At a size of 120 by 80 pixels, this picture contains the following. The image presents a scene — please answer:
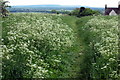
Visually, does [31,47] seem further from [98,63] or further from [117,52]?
[117,52]

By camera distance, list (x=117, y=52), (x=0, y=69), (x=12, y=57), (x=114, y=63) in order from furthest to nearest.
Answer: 1. (x=117, y=52)
2. (x=114, y=63)
3. (x=12, y=57)
4. (x=0, y=69)

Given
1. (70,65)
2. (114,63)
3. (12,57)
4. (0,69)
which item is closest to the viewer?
(0,69)

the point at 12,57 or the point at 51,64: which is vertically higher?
the point at 12,57

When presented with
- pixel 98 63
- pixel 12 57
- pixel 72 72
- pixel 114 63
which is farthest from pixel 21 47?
pixel 114 63

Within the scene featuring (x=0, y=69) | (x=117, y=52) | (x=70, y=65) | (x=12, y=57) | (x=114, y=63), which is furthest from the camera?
(x=70, y=65)

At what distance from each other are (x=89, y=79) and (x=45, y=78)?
1818 millimetres

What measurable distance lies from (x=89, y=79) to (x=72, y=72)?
1.32 meters

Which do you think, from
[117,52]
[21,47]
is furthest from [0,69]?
[117,52]

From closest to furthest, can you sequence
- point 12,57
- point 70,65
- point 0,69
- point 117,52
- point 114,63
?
point 0,69, point 12,57, point 114,63, point 117,52, point 70,65

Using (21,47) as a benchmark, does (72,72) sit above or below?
below

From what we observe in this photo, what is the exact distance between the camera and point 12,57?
8461 mm

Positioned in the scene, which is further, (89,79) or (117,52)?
(117,52)

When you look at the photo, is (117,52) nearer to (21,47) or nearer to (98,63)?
(98,63)

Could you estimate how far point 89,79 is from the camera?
8992mm
